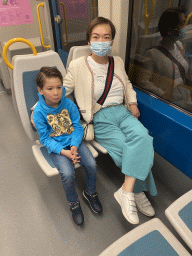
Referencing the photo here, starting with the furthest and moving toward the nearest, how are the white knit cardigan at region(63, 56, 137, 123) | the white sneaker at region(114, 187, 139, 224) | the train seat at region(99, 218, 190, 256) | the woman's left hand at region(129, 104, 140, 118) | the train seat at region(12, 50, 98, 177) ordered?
the woman's left hand at region(129, 104, 140, 118) < the white knit cardigan at region(63, 56, 137, 123) < the train seat at region(12, 50, 98, 177) < the white sneaker at region(114, 187, 139, 224) < the train seat at region(99, 218, 190, 256)

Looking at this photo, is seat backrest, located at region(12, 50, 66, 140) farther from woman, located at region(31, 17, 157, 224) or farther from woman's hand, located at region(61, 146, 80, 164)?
woman's hand, located at region(61, 146, 80, 164)

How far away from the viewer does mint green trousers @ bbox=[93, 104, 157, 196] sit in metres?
1.42

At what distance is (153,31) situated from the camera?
1.69 meters

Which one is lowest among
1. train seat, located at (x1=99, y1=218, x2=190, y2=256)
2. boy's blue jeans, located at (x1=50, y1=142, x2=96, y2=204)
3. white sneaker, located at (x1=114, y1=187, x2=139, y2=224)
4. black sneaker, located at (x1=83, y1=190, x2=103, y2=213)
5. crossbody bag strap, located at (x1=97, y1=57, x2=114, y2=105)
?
black sneaker, located at (x1=83, y1=190, x2=103, y2=213)

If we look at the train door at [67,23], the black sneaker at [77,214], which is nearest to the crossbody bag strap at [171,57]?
the train door at [67,23]

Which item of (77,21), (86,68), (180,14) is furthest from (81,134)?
(77,21)

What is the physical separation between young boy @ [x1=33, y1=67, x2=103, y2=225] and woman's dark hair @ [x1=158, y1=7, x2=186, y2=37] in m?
0.90

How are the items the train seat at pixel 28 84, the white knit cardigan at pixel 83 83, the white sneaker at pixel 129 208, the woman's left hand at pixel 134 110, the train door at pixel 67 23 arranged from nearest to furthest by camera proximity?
the white sneaker at pixel 129 208 < the train seat at pixel 28 84 < the white knit cardigan at pixel 83 83 < the woman's left hand at pixel 134 110 < the train door at pixel 67 23

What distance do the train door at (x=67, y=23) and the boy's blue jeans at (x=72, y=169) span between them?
1.59 meters

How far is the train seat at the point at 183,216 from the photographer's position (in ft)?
2.95

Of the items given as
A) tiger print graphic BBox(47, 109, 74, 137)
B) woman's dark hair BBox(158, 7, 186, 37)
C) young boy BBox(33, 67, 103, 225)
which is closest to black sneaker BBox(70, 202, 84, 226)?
young boy BBox(33, 67, 103, 225)

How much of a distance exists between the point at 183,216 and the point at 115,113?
95 centimetres

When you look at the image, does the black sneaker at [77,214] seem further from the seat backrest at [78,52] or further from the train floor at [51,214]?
the seat backrest at [78,52]

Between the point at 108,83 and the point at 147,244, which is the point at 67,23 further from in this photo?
the point at 147,244
